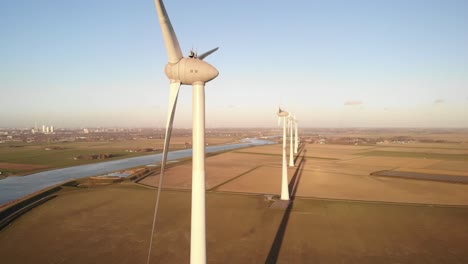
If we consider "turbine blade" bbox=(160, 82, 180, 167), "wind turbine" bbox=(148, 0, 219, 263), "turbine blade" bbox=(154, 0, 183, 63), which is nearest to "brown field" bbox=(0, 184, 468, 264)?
"wind turbine" bbox=(148, 0, 219, 263)

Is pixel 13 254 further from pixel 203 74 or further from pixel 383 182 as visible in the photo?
pixel 383 182

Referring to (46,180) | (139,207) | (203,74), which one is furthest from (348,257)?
(46,180)

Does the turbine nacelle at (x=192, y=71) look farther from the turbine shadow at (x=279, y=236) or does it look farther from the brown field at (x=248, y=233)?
the turbine shadow at (x=279, y=236)

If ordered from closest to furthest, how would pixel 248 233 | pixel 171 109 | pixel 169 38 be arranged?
pixel 169 38, pixel 171 109, pixel 248 233

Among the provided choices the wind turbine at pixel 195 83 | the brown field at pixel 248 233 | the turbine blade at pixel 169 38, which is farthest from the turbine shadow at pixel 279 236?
the turbine blade at pixel 169 38

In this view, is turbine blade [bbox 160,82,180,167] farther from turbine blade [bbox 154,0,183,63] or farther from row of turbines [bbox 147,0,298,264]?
turbine blade [bbox 154,0,183,63]

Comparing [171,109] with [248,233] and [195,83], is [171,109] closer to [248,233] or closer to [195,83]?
[195,83]

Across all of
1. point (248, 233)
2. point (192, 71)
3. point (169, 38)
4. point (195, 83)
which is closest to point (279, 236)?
point (248, 233)
